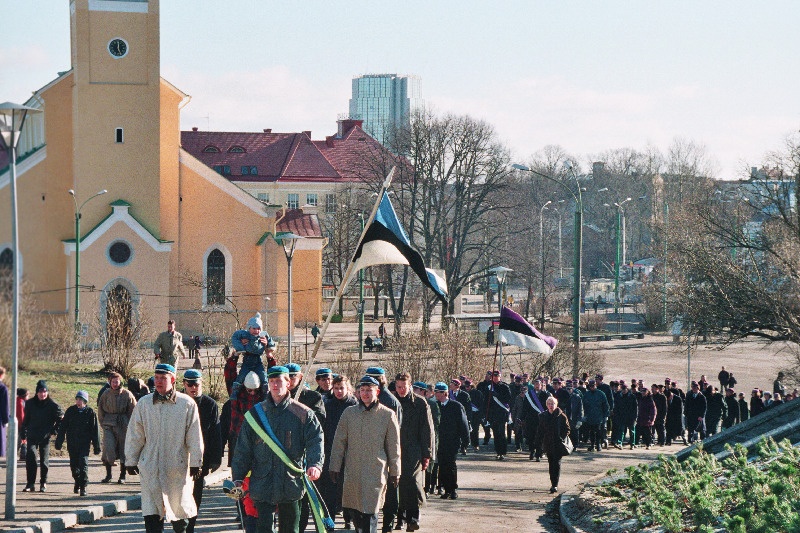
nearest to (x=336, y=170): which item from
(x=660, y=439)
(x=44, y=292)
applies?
(x=44, y=292)

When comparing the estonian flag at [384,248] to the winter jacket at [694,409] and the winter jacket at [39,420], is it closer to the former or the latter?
the winter jacket at [39,420]

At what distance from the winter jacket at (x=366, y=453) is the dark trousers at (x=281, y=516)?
1.13 meters

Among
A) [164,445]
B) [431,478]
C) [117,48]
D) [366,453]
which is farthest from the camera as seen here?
[117,48]

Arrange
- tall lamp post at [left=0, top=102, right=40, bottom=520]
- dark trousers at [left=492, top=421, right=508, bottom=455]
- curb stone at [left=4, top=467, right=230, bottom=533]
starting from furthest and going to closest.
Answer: dark trousers at [left=492, top=421, right=508, bottom=455]
tall lamp post at [left=0, top=102, right=40, bottom=520]
curb stone at [left=4, top=467, right=230, bottom=533]

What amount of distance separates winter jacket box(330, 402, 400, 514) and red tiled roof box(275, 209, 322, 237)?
1848 inches

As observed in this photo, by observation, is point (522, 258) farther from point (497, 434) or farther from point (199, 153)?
point (497, 434)

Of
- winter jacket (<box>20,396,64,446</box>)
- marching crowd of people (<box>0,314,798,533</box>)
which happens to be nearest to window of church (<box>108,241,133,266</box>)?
marching crowd of people (<box>0,314,798,533</box>)

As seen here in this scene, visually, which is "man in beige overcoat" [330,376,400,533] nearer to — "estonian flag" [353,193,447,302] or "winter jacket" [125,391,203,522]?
"winter jacket" [125,391,203,522]

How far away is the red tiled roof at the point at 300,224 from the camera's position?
58250 millimetres

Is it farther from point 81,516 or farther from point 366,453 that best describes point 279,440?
point 81,516

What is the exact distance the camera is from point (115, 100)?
44281 millimetres

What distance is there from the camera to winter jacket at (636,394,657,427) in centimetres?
2347

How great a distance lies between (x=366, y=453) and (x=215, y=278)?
125ft

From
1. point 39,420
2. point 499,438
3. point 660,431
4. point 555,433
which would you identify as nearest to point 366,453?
point 39,420
